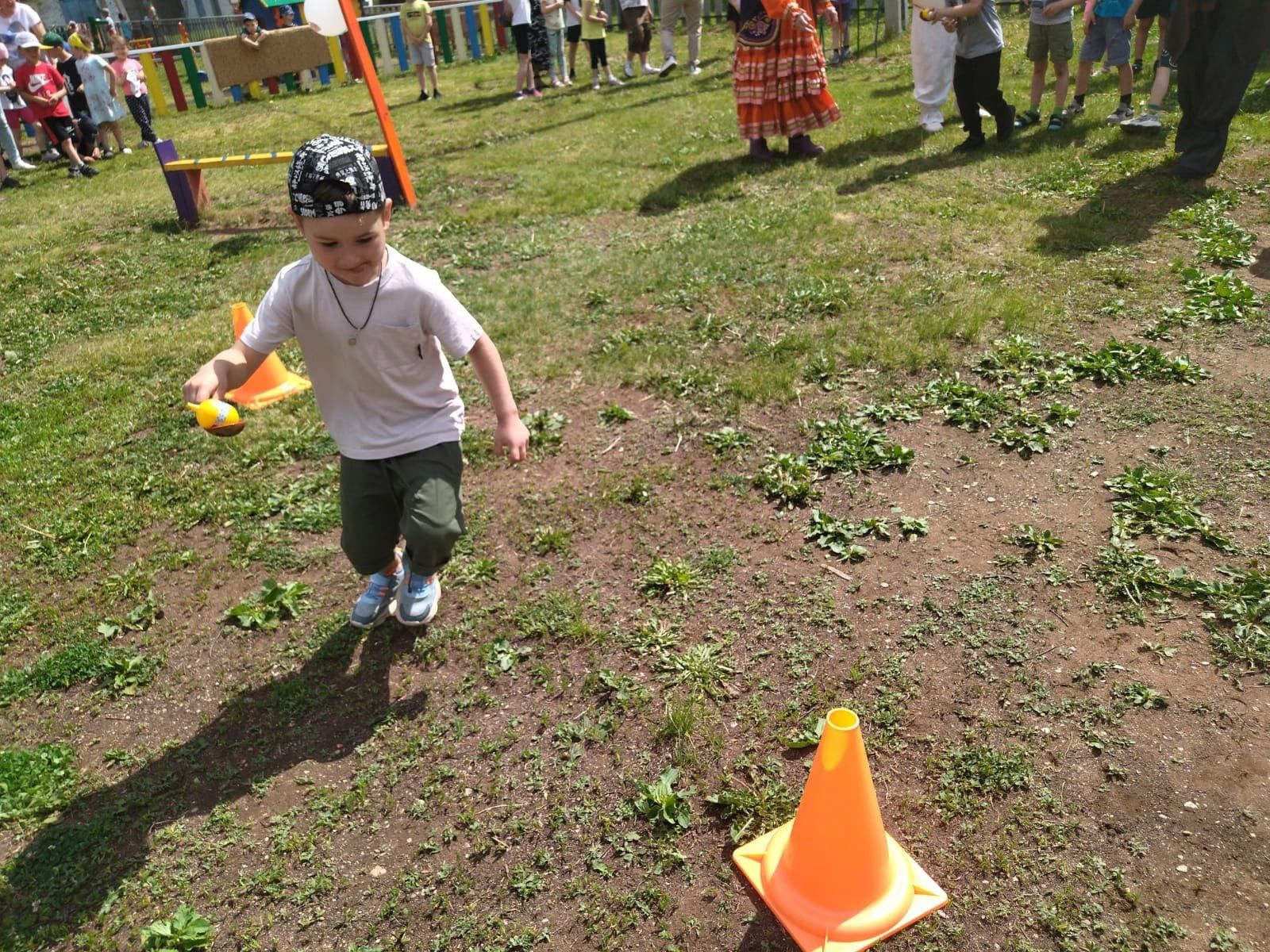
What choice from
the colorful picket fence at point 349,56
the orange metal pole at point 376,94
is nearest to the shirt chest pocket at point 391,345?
the orange metal pole at point 376,94

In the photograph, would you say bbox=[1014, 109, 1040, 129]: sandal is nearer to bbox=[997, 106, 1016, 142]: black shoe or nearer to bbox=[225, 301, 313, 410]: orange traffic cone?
bbox=[997, 106, 1016, 142]: black shoe

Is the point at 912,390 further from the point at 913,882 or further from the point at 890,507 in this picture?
the point at 913,882

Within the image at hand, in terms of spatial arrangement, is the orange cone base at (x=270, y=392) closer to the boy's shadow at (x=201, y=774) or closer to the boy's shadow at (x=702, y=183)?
the boy's shadow at (x=201, y=774)

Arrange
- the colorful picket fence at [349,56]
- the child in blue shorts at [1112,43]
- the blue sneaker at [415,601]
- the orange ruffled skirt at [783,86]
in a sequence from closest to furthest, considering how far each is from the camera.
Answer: the blue sneaker at [415,601]
the child in blue shorts at [1112,43]
the orange ruffled skirt at [783,86]
the colorful picket fence at [349,56]

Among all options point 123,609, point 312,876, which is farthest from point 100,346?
point 312,876

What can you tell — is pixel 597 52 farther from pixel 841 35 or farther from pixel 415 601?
pixel 415 601

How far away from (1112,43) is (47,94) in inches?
524

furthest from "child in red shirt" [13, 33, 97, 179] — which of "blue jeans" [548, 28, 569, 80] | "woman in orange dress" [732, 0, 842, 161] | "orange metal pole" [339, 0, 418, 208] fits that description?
"woman in orange dress" [732, 0, 842, 161]

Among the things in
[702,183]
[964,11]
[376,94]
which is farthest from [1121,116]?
[376,94]

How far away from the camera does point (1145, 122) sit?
7.65 m

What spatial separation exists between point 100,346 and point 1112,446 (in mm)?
6420

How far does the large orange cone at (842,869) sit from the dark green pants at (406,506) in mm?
1538

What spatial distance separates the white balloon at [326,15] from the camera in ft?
28.9

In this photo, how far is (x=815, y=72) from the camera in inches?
324
